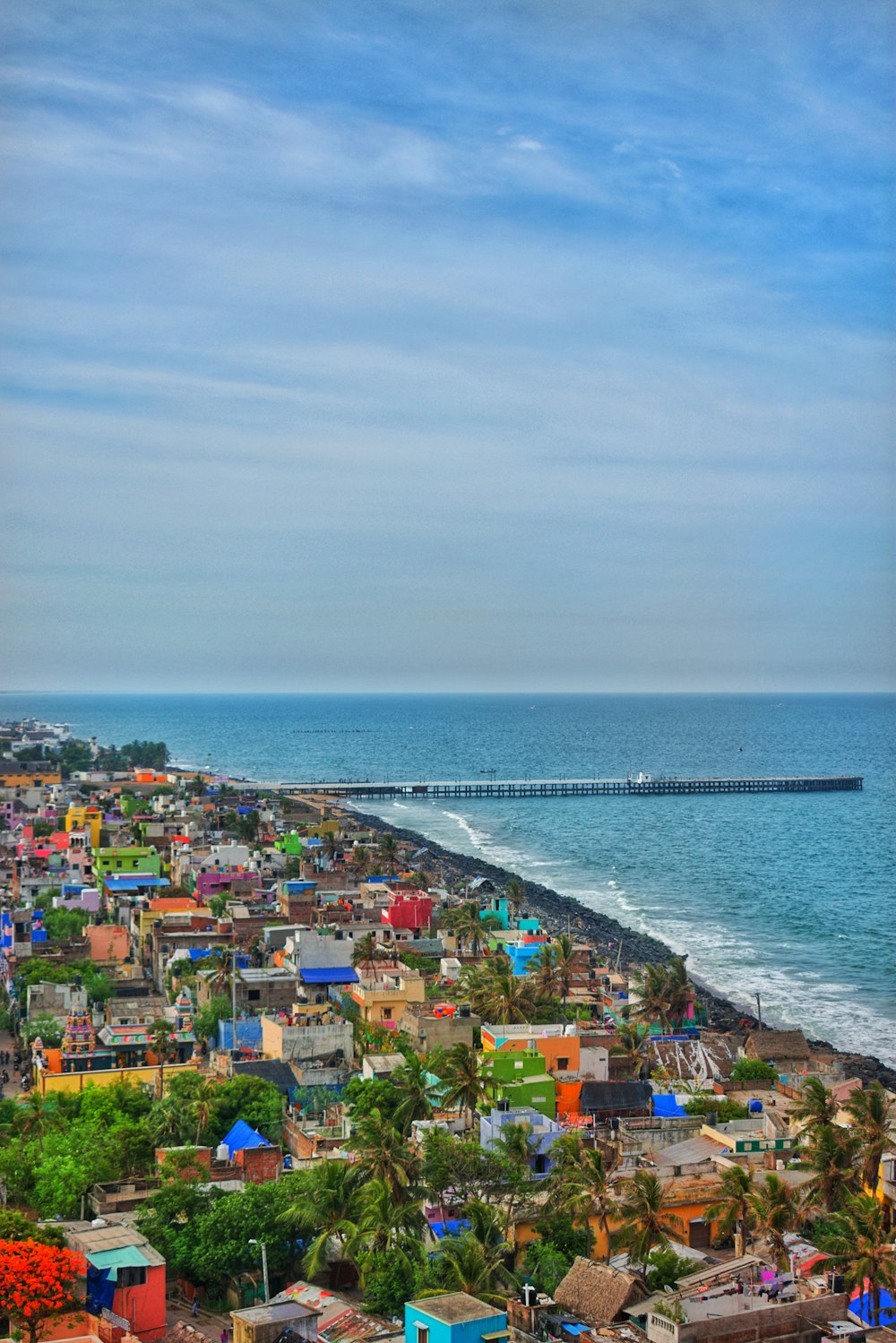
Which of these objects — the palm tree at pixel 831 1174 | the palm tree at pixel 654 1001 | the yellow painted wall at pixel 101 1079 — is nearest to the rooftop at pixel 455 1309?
the palm tree at pixel 831 1174

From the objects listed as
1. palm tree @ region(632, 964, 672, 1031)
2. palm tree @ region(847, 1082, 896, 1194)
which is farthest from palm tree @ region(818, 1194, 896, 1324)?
palm tree @ region(632, 964, 672, 1031)

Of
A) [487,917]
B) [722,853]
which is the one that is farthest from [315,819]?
[487,917]

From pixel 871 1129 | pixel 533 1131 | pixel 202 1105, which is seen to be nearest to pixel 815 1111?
pixel 871 1129

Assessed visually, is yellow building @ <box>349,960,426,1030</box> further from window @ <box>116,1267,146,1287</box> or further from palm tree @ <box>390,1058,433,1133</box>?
window @ <box>116,1267,146,1287</box>

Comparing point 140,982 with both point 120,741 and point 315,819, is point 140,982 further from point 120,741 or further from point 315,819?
point 120,741

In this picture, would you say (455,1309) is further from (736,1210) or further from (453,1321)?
(736,1210)

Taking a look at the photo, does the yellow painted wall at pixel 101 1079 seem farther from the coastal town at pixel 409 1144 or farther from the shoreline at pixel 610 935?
the shoreline at pixel 610 935

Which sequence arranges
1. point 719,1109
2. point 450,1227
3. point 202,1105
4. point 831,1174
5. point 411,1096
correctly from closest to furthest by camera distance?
point 450,1227, point 831,1174, point 411,1096, point 202,1105, point 719,1109
